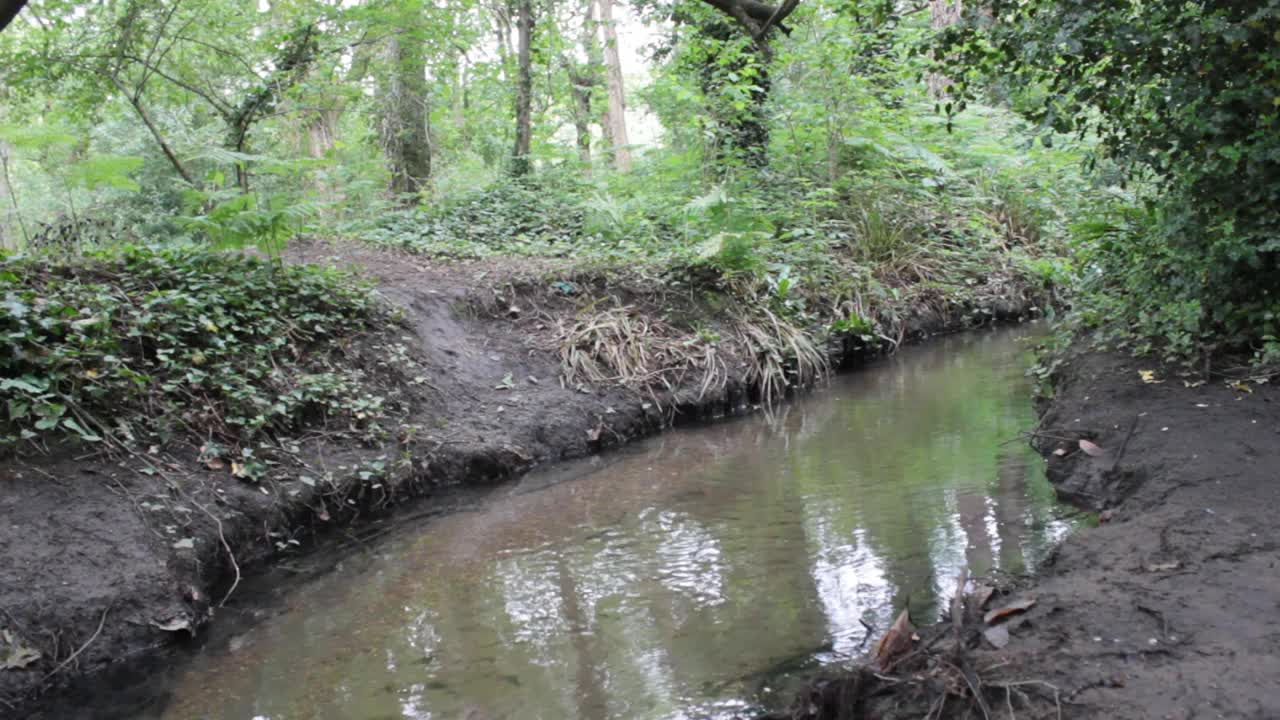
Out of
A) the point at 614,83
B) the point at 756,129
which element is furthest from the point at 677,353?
the point at 614,83

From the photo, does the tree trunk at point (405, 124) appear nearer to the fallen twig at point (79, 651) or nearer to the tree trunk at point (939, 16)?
the tree trunk at point (939, 16)

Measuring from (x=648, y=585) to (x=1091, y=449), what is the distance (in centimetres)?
298

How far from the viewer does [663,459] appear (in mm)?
7551

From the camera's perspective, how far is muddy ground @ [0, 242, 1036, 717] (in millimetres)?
4156

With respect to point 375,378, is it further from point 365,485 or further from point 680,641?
point 680,641

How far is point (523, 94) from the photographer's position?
1442cm

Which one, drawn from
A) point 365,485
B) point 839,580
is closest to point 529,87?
point 365,485

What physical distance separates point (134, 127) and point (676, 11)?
10435mm

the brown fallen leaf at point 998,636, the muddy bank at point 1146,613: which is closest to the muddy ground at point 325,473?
the muddy bank at point 1146,613

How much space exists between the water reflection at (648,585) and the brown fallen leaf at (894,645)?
35cm

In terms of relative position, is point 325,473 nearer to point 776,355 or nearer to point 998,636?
point 998,636

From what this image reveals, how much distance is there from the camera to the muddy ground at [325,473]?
4156mm

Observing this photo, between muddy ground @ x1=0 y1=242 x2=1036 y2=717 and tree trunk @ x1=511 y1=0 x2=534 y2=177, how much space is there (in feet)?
15.3

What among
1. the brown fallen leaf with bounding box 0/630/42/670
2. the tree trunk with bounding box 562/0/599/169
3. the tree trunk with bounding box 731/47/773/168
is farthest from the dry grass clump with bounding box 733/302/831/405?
the tree trunk with bounding box 562/0/599/169
